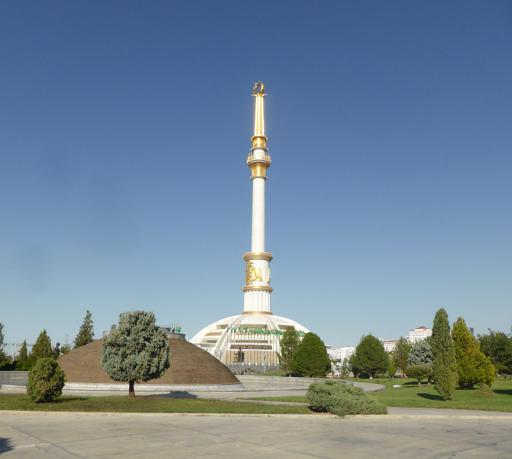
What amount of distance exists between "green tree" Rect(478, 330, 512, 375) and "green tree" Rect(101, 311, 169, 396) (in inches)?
1702

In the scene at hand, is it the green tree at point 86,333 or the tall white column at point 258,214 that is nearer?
the green tree at point 86,333

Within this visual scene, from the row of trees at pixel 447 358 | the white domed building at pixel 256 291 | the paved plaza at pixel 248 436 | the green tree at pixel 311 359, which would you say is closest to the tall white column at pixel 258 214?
the white domed building at pixel 256 291

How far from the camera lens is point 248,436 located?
16.7 m

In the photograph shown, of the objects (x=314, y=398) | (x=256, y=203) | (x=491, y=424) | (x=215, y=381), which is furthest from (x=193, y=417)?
(x=256, y=203)

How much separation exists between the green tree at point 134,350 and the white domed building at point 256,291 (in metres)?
67.3

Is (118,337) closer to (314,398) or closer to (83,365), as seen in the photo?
(314,398)

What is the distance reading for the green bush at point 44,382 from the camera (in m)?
25.7

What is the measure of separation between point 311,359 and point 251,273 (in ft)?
141

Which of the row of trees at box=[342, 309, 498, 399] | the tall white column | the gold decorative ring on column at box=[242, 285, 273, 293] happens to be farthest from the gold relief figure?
the row of trees at box=[342, 309, 498, 399]

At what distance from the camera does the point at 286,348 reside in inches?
2950

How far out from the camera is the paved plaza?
1386cm

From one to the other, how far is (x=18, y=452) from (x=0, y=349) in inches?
2559

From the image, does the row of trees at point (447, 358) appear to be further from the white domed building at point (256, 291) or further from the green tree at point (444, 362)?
the white domed building at point (256, 291)

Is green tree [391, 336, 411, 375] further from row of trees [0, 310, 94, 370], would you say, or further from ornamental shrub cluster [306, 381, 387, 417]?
ornamental shrub cluster [306, 381, 387, 417]
